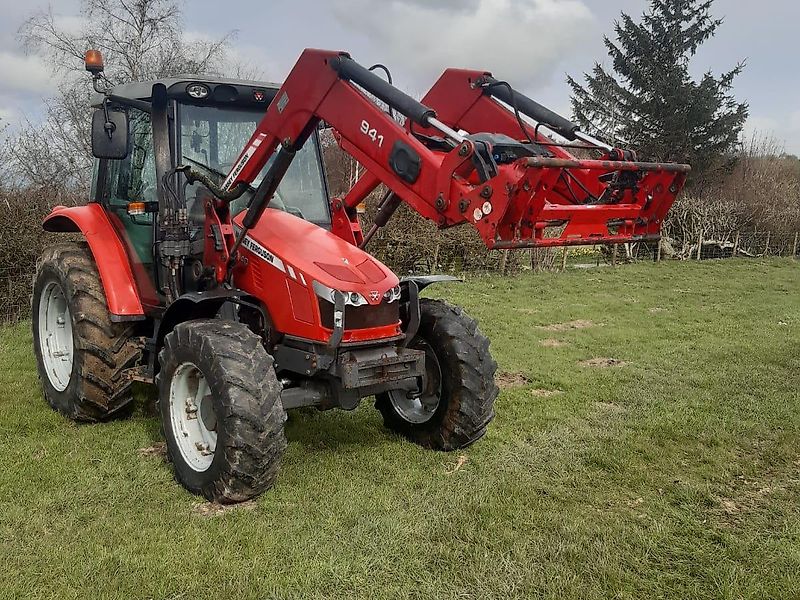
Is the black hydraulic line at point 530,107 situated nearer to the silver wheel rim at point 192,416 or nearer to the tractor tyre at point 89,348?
the silver wheel rim at point 192,416

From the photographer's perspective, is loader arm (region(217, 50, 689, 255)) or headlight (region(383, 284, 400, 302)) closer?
loader arm (region(217, 50, 689, 255))

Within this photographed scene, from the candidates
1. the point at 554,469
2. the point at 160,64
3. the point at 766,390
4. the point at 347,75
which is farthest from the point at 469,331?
the point at 160,64

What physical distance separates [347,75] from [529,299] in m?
8.51

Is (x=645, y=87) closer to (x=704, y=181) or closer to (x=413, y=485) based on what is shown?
(x=704, y=181)

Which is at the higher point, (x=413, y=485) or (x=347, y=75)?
(x=347, y=75)

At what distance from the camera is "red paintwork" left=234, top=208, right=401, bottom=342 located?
373 cm

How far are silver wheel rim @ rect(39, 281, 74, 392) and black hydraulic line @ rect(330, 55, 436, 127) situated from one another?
3.15m

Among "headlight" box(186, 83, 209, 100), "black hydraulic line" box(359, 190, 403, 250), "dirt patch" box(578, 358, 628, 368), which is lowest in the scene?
"dirt patch" box(578, 358, 628, 368)

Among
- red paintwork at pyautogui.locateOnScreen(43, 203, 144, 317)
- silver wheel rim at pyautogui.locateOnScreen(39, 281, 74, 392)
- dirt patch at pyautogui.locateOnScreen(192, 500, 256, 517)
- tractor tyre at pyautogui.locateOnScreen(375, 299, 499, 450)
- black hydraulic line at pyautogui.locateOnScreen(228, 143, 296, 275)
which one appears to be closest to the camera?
dirt patch at pyautogui.locateOnScreen(192, 500, 256, 517)

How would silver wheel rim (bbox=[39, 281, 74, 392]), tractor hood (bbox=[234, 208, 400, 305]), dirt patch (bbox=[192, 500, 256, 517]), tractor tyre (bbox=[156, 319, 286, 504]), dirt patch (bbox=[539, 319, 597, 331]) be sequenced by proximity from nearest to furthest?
tractor tyre (bbox=[156, 319, 286, 504])
dirt patch (bbox=[192, 500, 256, 517])
tractor hood (bbox=[234, 208, 400, 305])
silver wheel rim (bbox=[39, 281, 74, 392])
dirt patch (bbox=[539, 319, 597, 331])

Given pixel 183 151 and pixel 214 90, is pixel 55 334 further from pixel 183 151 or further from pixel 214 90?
pixel 214 90

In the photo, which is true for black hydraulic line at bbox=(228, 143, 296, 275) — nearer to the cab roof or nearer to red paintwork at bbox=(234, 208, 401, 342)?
red paintwork at bbox=(234, 208, 401, 342)

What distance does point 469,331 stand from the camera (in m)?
4.36

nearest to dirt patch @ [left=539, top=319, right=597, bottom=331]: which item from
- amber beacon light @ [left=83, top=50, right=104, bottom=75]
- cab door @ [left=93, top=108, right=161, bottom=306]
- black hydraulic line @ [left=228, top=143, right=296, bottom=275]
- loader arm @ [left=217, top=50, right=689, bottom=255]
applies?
loader arm @ [left=217, top=50, right=689, bottom=255]
